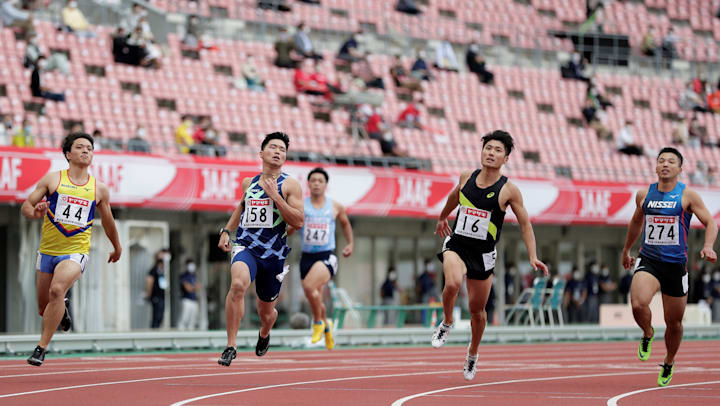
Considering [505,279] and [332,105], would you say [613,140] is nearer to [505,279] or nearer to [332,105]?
[505,279]

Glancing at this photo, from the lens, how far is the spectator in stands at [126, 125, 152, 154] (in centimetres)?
2567

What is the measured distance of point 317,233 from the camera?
1769cm

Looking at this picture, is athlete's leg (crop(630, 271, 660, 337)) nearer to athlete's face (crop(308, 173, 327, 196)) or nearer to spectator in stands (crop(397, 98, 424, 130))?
athlete's face (crop(308, 173, 327, 196))

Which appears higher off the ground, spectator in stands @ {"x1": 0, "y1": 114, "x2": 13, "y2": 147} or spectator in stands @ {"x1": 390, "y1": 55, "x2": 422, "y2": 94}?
spectator in stands @ {"x1": 390, "y1": 55, "x2": 422, "y2": 94}

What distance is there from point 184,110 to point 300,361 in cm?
1441

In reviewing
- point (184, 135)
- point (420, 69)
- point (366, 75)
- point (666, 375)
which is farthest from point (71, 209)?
point (420, 69)

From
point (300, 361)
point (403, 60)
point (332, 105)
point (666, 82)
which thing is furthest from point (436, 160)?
point (300, 361)

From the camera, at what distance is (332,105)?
3244 cm

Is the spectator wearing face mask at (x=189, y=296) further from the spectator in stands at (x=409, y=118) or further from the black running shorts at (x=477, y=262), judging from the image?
the black running shorts at (x=477, y=262)

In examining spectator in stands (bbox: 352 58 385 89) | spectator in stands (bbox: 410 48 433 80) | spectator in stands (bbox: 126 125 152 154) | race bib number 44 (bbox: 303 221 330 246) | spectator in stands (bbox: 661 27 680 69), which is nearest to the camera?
race bib number 44 (bbox: 303 221 330 246)

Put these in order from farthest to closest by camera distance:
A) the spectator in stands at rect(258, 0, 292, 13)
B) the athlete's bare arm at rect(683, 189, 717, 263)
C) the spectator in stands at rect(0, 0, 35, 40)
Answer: the spectator in stands at rect(258, 0, 292, 13), the spectator in stands at rect(0, 0, 35, 40), the athlete's bare arm at rect(683, 189, 717, 263)

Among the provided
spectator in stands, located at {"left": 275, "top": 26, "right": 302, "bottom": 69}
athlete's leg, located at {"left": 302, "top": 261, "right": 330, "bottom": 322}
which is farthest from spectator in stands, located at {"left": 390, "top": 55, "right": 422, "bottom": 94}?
athlete's leg, located at {"left": 302, "top": 261, "right": 330, "bottom": 322}

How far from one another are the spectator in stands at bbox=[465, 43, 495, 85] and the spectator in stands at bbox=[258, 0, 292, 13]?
5451 millimetres

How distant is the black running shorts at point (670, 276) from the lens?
467 inches
